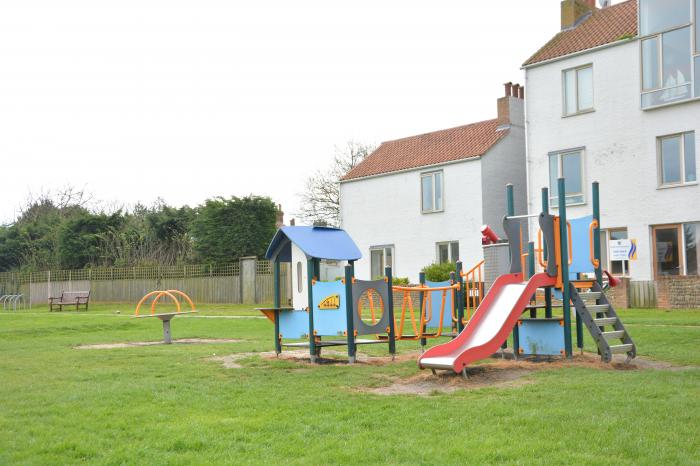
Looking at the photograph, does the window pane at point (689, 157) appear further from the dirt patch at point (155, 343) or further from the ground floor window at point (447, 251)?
the dirt patch at point (155, 343)

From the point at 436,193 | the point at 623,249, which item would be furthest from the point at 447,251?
the point at 623,249

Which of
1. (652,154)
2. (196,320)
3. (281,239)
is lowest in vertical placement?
(196,320)

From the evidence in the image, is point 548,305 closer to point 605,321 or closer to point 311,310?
point 605,321

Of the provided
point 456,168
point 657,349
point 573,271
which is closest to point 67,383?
point 573,271

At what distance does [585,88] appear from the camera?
2977cm

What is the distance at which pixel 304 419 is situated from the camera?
7.93 metres

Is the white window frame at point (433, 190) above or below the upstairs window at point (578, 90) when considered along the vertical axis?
below

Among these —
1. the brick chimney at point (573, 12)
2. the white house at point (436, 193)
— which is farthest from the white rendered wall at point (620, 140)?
the white house at point (436, 193)

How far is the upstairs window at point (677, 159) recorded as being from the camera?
26500 millimetres

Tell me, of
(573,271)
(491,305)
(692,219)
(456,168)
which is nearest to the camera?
(491,305)

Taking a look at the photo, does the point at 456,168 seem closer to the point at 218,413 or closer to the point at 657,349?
the point at 657,349

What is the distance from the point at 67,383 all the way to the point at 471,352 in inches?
225

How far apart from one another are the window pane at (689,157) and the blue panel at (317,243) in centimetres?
1686

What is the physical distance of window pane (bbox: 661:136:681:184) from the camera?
26875mm
